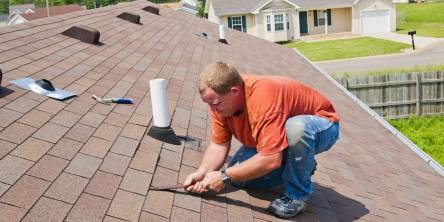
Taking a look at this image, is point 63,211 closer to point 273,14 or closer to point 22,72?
point 22,72

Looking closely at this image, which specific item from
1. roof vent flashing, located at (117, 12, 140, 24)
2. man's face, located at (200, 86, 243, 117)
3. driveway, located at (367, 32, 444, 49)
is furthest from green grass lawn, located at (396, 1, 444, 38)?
man's face, located at (200, 86, 243, 117)

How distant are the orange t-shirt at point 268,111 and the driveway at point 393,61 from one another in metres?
21.9

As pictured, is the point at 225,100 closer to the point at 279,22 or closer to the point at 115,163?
the point at 115,163

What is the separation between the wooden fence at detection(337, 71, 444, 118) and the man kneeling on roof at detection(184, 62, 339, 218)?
12.5 m

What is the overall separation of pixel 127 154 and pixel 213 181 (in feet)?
2.41

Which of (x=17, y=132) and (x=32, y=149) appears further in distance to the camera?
(x=17, y=132)

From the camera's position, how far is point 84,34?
7.45 metres

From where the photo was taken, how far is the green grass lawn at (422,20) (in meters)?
41.0

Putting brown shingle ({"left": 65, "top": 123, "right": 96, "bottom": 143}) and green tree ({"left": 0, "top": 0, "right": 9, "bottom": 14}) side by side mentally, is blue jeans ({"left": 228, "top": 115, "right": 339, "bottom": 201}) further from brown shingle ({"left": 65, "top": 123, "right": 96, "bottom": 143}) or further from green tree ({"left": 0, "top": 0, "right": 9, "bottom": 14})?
green tree ({"left": 0, "top": 0, "right": 9, "bottom": 14})

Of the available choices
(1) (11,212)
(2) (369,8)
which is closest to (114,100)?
(1) (11,212)

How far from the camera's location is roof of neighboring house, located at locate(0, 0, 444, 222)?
9.64ft

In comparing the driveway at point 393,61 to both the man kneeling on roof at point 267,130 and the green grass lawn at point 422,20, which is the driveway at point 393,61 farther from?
the man kneeling on roof at point 267,130

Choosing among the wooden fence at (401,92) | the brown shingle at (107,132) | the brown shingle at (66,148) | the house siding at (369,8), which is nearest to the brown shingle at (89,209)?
the brown shingle at (66,148)

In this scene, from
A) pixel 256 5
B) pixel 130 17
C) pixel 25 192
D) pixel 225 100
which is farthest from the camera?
pixel 256 5
